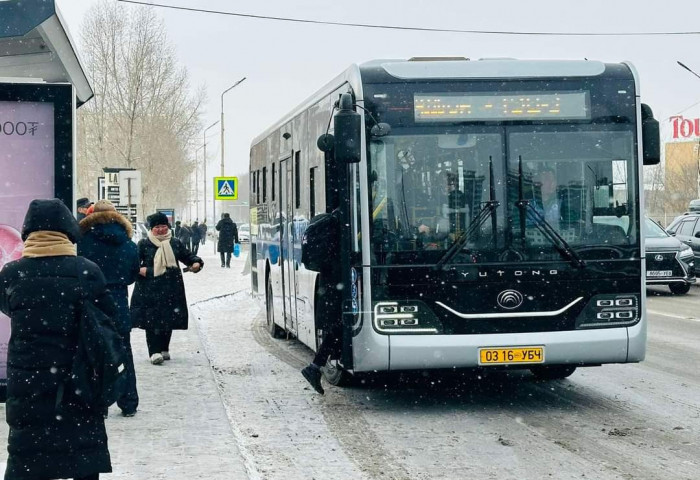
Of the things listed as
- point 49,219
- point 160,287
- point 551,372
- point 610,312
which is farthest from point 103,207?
point 551,372

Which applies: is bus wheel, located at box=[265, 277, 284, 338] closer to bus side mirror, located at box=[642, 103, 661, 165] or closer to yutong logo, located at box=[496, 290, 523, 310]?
yutong logo, located at box=[496, 290, 523, 310]

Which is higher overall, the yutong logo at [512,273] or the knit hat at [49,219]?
the knit hat at [49,219]

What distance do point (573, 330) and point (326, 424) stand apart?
2.12 m

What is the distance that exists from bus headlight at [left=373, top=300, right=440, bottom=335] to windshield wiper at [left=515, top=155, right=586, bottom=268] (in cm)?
99

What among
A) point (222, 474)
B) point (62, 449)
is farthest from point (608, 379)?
point (62, 449)

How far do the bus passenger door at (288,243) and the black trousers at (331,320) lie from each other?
110 inches

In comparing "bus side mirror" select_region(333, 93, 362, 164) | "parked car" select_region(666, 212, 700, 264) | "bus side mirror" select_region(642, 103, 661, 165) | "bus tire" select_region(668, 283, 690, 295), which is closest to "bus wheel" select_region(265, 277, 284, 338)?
"bus side mirror" select_region(333, 93, 362, 164)

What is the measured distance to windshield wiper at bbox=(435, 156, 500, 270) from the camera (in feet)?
28.4

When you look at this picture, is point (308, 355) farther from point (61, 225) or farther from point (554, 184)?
point (61, 225)

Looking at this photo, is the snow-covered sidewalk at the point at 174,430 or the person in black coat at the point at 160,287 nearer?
the snow-covered sidewalk at the point at 174,430

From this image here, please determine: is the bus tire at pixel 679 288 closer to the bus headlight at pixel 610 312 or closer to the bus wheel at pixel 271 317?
the bus wheel at pixel 271 317

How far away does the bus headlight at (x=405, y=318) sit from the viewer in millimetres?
8664

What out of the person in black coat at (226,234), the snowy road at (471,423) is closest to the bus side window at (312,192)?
the snowy road at (471,423)

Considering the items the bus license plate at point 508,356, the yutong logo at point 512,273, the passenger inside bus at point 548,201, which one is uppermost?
the passenger inside bus at point 548,201
